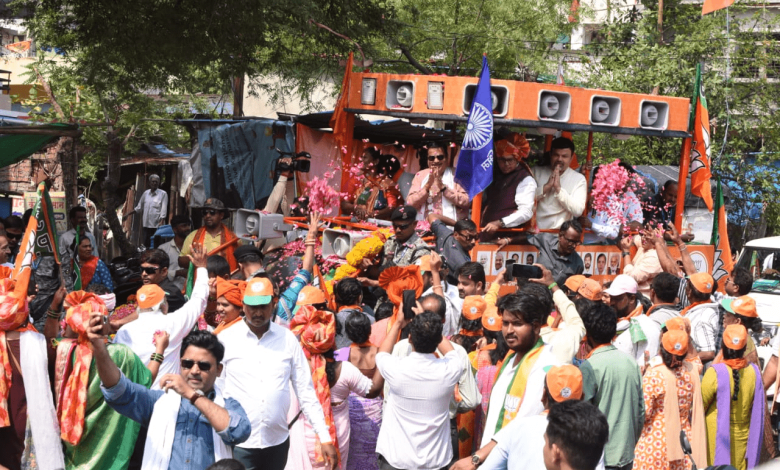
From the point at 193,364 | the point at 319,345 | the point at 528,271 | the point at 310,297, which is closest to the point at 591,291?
the point at 528,271

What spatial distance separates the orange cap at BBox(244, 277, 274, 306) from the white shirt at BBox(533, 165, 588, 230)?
5427 mm

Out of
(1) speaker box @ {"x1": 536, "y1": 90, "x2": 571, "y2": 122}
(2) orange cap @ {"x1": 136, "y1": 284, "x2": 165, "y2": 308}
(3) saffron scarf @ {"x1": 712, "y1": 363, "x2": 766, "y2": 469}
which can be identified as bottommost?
(3) saffron scarf @ {"x1": 712, "y1": 363, "x2": 766, "y2": 469}

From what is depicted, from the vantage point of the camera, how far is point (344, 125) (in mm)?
10070

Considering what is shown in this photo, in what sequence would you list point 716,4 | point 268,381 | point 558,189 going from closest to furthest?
point 268,381 → point 558,189 → point 716,4

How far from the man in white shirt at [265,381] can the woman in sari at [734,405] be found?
9.68 ft

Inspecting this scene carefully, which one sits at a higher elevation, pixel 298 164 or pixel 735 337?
pixel 298 164

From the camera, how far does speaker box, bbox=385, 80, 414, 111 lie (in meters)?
9.66

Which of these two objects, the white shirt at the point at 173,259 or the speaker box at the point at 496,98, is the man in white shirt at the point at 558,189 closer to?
the speaker box at the point at 496,98

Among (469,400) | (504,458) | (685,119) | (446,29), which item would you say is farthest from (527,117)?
(446,29)

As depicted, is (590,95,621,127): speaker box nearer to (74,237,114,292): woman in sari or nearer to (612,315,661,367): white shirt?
(612,315,661,367): white shirt

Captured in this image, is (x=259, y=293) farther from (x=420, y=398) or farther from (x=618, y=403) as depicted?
(x=618, y=403)

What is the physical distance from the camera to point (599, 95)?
32.8 feet

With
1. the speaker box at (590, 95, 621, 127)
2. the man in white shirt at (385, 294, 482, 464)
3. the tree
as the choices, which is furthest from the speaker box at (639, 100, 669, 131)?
the tree

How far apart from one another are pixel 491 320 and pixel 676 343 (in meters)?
1.25
